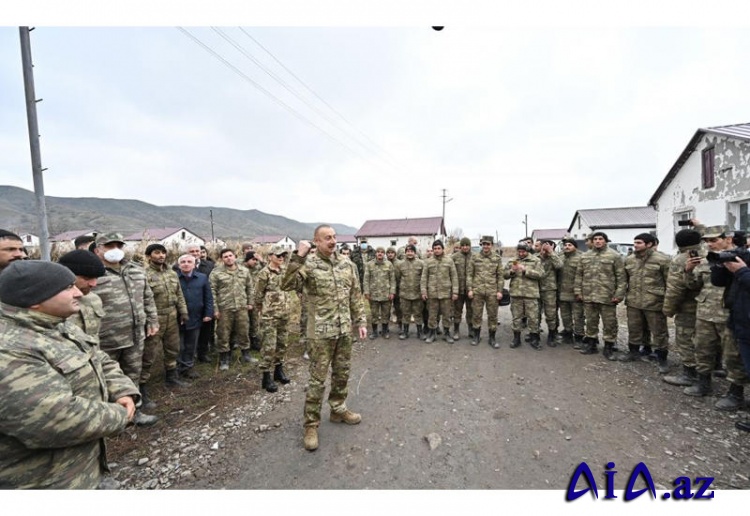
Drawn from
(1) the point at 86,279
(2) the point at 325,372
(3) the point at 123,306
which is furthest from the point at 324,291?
→ (3) the point at 123,306

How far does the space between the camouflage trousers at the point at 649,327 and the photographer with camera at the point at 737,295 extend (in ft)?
3.81

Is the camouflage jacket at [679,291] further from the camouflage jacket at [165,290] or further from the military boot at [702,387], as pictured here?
the camouflage jacket at [165,290]

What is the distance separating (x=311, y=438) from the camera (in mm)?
3109

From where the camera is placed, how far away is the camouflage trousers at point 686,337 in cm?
436

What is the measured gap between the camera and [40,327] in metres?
1.58

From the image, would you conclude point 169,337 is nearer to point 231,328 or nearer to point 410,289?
point 231,328

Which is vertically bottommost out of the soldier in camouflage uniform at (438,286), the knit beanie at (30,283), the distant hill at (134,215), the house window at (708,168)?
the soldier in camouflage uniform at (438,286)

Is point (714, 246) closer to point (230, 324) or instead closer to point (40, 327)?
point (40, 327)

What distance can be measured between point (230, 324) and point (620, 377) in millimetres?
6140

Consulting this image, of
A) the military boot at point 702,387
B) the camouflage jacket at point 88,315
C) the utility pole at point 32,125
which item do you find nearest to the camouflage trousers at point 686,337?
the military boot at point 702,387

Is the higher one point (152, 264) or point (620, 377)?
point (152, 264)

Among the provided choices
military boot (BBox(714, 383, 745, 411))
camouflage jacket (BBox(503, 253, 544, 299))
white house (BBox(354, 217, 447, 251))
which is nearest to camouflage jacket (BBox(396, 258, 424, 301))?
camouflage jacket (BBox(503, 253, 544, 299))

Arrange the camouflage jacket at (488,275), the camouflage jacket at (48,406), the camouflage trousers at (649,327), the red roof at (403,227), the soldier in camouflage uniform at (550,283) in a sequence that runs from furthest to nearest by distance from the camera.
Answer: the red roof at (403,227) < the camouflage jacket at (488,275) < the soldier in camouflage uniform at (550,283) < the camouflage trousers at (649,327) < the camouflage jacket at (48,406)

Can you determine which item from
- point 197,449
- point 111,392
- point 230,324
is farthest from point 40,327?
point 230,324
